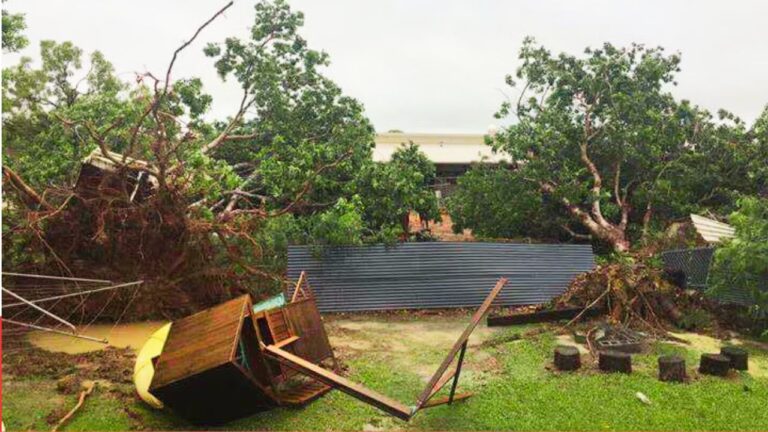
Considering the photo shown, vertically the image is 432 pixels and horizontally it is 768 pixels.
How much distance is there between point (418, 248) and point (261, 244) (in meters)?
2.97

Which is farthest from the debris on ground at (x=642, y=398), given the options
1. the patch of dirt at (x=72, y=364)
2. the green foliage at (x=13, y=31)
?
the green foliage at (x=13, y=31)

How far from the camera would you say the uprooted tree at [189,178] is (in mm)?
8789

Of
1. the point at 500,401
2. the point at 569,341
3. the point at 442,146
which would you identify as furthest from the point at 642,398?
the point at 442,146

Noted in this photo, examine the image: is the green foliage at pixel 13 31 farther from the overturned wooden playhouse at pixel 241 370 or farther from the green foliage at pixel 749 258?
the green foliage at pixel 749 258

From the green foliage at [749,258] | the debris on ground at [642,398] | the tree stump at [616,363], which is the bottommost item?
the debris on ground at [642,398]

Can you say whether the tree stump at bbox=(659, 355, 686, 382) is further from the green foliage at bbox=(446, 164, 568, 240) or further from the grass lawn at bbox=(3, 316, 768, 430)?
the green foliage at bbox=(446, 164, 568, 240)

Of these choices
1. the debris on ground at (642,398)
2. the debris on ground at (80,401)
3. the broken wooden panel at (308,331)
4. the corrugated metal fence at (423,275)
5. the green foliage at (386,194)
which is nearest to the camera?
the debris on ground at (80,401)

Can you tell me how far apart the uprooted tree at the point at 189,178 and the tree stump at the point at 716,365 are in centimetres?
640

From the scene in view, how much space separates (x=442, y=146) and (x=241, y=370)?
23.1 m

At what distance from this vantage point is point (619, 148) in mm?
13750

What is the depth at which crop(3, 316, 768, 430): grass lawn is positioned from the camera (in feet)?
16.9

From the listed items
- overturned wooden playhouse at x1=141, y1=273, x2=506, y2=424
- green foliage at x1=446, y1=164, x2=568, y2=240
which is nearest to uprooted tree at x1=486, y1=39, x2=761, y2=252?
green foliage at x1=446, y1=164, x2=568, y2=240

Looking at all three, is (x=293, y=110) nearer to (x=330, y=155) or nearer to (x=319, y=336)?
(x=330, y=155)

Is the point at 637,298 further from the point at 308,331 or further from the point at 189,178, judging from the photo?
the point at 189,178
